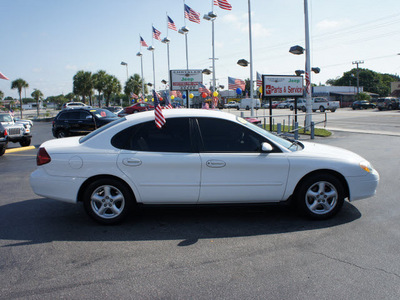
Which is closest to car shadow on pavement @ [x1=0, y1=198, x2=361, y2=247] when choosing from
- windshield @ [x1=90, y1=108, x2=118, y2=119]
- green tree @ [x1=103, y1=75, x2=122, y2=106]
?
windshield @ [x1=90, y1=108, x2=118, y2=119]

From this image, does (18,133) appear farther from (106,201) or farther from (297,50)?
(297,50)

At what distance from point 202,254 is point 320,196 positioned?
2.02m

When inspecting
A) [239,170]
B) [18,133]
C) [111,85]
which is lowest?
[239,170]

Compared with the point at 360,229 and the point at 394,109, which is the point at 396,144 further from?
the point at 394,109

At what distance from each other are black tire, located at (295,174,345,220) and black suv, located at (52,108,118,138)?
13.6m

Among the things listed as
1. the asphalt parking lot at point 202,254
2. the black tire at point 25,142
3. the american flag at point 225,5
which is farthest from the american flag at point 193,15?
the asphalt parking lot at point 202,254

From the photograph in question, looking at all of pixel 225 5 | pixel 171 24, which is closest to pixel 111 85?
pixel 171 24

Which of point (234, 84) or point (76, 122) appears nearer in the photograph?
point (76, 122)

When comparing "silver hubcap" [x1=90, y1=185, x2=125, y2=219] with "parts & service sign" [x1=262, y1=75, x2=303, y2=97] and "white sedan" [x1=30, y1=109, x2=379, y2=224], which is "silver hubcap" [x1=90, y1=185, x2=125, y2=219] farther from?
"parts & service sign" [x1=262, y1=75, x2=303, y2=97]

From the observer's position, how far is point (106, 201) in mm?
4965

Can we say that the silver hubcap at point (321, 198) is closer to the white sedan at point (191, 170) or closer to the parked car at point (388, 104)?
the white sedan at point (191, 170)

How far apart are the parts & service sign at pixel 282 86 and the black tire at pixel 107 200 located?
14368 millimetres

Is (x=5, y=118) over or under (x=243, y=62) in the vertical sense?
under

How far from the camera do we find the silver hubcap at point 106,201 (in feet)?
16.2
